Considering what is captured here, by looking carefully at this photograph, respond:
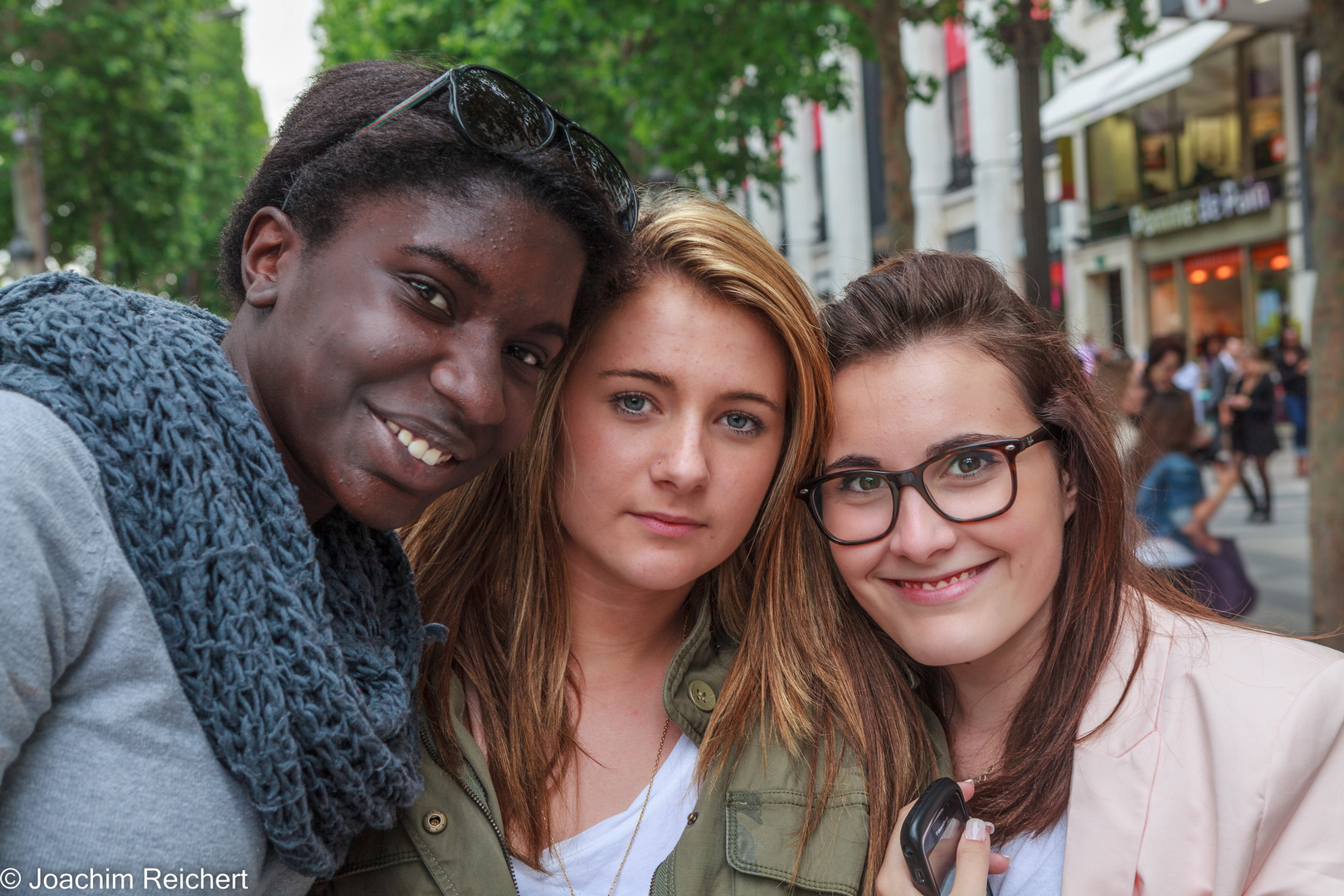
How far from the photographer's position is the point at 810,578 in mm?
2533

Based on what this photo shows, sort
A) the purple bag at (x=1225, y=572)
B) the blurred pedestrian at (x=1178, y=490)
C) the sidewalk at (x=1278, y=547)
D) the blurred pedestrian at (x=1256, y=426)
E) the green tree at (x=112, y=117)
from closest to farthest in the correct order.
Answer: the purple bag at (x=1225, y=572) < the blurred pedestrian at (x=1178, y=490) < the sidewalk at (x=1278, y=547) < the blurred pedestrian at (x=1256, y=426) < the green tree at (x=112, y=117)

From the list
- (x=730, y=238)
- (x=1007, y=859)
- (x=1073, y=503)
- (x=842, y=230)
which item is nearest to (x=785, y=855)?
(x=1007, y=859)

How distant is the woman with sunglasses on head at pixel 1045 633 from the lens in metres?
1.86

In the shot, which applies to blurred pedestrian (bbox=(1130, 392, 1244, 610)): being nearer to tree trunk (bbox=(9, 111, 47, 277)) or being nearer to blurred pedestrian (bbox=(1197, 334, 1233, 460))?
blurred pedestrian (bbox=(1197, 334, 1233, 460))

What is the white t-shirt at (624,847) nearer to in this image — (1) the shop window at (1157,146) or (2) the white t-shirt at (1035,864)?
(2) the white t-shirt at (1035,864)

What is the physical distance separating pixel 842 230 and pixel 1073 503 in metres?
25.7

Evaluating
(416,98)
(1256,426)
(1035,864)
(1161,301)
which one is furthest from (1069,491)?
(1161,301)

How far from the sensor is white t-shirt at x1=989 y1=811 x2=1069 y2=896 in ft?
6.90

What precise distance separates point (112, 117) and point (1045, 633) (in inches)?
721

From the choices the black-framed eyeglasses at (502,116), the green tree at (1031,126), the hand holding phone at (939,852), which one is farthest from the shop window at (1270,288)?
the black-framed eyeglasses at (502,116)

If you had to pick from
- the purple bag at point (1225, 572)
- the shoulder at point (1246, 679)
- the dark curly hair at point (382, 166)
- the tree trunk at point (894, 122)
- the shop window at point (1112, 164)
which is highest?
the shop window at point (1112, 164)

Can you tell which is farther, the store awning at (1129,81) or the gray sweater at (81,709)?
the store awning at (1129,81)

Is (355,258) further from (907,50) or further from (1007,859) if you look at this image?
(907,50)

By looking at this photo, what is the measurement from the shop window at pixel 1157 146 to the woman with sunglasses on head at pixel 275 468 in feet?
65.1
